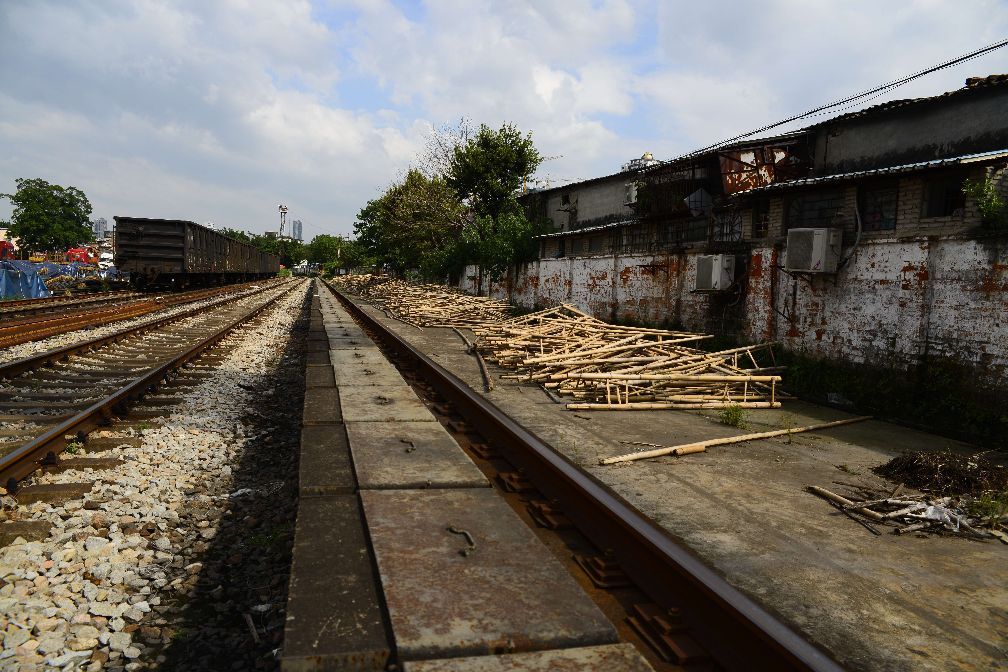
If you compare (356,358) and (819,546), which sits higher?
(356,358)

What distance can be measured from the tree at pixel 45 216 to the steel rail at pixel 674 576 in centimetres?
8160

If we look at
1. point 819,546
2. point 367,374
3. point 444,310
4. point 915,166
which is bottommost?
point 819,546

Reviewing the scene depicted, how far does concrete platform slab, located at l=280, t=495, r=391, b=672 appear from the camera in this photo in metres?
2.14

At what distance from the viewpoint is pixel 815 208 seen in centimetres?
1086

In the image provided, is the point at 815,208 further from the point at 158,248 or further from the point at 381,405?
the point at 158,248

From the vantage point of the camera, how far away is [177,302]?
21.5 meters

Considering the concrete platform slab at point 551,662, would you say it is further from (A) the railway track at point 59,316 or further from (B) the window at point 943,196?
(A) the railway track at point 59,316

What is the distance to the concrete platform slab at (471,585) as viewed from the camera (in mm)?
2266

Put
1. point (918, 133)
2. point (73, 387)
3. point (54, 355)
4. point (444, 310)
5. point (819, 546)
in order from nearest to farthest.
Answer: point (819, 546) < point (73, 387) < point (54, 355) < point (918, 133) < point (444, 310)

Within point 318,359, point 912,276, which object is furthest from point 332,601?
point 912,276

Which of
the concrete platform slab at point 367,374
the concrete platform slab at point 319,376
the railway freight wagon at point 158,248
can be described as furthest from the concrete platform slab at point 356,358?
the railway freight wagon at point 158,248

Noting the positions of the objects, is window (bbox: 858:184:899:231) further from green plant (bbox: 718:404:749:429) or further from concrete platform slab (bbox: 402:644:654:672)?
concrete platform slab (bbox: 402:644:654:672)

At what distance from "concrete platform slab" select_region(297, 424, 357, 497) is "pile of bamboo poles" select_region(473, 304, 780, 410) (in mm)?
3333

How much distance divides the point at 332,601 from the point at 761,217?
12.1 metres
